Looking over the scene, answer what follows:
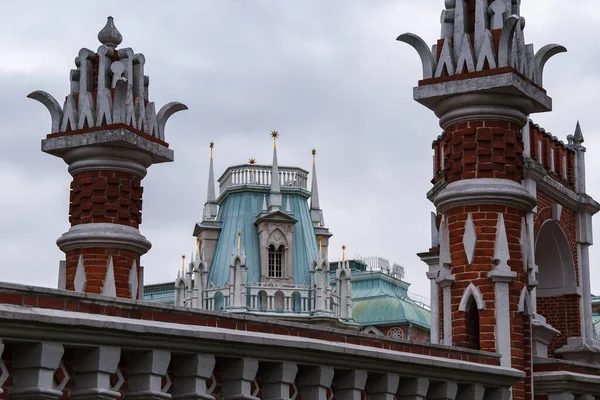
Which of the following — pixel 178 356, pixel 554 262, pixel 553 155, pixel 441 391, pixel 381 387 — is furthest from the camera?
pixel 554 262

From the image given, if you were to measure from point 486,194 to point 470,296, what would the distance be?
1.42 metres

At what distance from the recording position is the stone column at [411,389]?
14.8 metres

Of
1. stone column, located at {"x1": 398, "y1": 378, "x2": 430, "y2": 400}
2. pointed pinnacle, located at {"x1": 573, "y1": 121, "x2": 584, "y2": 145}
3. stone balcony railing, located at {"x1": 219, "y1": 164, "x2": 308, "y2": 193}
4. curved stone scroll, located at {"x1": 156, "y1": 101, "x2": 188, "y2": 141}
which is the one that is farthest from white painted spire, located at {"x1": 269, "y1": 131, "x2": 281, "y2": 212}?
stone column, located at {"x1": 398, "y1": 378, "x2": 430, "y2": 400}

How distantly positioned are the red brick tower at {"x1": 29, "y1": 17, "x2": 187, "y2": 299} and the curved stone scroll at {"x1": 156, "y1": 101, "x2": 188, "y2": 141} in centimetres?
2

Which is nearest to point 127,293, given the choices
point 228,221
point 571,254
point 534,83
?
point 534,83

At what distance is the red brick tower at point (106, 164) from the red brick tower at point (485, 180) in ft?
14.4

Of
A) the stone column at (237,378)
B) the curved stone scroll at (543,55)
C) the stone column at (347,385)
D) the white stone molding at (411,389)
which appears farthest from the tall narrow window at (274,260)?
the stone column at (237,378)

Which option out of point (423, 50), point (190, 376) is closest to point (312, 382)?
point (190, 376)

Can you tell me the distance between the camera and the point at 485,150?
17609mm

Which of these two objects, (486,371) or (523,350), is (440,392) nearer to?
(486,371)

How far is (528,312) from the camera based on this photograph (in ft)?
57.8

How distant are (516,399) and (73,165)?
759 centimetres

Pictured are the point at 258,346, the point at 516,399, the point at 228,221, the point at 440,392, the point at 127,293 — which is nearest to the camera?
the point at 258,346

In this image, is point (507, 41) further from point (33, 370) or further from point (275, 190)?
point (275, 190)
